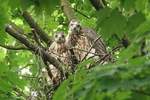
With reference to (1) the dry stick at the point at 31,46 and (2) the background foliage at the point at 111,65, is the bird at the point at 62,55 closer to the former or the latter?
(1) the dry stick at the point at 31,46

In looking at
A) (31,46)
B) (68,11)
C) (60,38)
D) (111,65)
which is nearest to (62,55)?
(60,38)

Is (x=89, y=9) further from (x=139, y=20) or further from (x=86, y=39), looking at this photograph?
(x=139, y=20)

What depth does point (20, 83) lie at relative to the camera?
318 centimetres

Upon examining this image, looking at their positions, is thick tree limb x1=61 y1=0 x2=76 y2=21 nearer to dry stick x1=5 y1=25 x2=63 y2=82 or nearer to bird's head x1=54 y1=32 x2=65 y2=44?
bird's head x1=54 y1=32 x2=65 y2=44

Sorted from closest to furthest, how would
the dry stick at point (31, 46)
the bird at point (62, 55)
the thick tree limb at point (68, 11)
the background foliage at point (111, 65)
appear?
the background foliage at point (111, 65), the dry stick at point (31, 46), the bird at point (62, 55), the thick tree limb at point (68, 11)

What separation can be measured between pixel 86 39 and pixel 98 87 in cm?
291

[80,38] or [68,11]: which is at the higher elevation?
[68,11]

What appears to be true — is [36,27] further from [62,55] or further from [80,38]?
[62,55]

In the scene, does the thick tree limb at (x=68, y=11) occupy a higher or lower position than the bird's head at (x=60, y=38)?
higher

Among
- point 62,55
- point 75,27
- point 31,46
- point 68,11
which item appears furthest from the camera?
point 68,11

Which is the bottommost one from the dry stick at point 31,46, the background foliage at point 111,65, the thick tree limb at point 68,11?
the background foliage at point 111,65

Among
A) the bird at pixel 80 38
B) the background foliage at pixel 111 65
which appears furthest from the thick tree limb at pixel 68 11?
the background foliage at pixel 111 65

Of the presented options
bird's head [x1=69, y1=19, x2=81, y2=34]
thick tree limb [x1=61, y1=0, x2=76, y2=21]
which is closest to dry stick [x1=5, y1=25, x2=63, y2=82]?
bird's head [x1=69, y1=19, x2=81, y2=34]

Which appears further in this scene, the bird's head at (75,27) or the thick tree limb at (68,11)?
the thick tree limb at (68,11)
